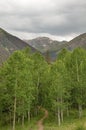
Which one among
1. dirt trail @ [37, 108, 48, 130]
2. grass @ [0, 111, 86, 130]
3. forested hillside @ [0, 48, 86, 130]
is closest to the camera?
forested hillside @ [0, 48, 86, 130]

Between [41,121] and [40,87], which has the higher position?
[40,87]

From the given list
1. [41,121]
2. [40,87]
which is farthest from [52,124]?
[40,87]

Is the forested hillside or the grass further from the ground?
the forested hillside

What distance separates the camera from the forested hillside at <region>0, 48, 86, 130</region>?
54156 millimetres

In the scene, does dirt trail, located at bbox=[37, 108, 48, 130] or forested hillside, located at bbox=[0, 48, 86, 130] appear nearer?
forested hillside, located at bbox=[0, 48, 86, 130]

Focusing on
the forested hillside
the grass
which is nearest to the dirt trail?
the grass

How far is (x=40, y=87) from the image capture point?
251 ft

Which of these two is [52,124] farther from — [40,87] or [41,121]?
[40,87]

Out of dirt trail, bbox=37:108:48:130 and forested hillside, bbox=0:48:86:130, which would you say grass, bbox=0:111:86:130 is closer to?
dirt trail, bbox=37:108:48:130

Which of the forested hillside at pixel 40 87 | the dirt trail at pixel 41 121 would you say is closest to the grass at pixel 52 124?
the dirt trail at pixel 41 121

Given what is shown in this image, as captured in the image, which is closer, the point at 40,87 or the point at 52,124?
the point at 52,124

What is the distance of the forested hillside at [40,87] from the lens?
5416cm

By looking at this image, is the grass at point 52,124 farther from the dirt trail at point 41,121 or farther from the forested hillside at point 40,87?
the forested hillside at point 40,87

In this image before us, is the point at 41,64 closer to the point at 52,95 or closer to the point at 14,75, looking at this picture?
the point at 52,95
